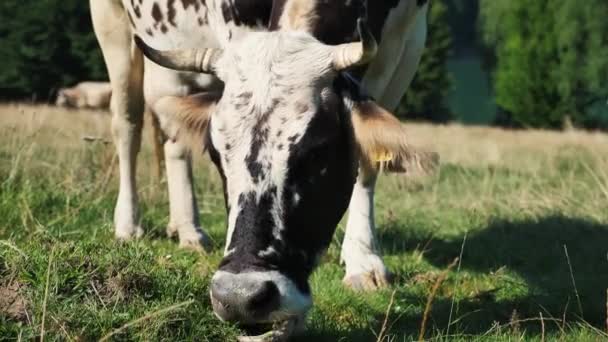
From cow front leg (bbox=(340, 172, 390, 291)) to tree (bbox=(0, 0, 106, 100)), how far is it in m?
36.3

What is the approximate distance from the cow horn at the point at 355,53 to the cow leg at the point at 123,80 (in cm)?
345

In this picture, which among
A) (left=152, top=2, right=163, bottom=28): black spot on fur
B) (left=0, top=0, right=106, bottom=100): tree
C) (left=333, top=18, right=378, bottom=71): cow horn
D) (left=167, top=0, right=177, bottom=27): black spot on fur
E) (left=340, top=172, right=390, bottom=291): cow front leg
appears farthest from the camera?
(left=0, top=0, right=106, bottom=100): tree

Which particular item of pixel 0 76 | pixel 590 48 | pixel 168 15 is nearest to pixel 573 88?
pixel 590 48

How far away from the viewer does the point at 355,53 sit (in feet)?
14.5

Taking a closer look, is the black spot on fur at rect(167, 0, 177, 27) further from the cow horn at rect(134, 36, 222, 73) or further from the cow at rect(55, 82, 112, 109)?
the cow at rect(55, 82, 112, 109)

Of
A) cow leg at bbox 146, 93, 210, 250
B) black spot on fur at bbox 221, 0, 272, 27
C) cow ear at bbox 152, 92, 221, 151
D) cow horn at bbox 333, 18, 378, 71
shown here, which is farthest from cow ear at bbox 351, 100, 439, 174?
cow leg at bbox 146, 93, 210, 250

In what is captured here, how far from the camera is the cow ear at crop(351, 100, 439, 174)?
Answer: 431cm

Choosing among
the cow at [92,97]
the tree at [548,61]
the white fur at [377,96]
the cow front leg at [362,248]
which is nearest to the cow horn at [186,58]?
the white fur at [377,96]

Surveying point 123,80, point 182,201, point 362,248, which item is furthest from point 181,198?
point 362,248

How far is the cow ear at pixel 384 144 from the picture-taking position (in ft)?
14.1

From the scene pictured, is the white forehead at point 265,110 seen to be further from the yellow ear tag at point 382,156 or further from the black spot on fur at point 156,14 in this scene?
the black spot on fur at point 156,14

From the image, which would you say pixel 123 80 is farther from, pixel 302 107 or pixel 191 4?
pixel 302 107

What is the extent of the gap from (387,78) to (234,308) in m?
2.67

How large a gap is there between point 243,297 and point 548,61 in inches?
1933
